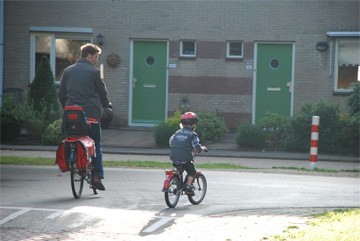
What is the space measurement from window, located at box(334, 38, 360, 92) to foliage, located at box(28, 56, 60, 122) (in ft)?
26.5

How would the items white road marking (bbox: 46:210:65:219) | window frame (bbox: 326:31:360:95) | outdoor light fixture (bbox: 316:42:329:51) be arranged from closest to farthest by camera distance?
white road marking (bbox: 46:210:65:219), window frame (bbox: 326:31:360:95), outdoor light fixture (bbox: 316:42:329:51)

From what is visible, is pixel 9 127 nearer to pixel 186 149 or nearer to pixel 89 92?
pixel 89 92

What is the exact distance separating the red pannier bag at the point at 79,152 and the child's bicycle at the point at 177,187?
1.10 m

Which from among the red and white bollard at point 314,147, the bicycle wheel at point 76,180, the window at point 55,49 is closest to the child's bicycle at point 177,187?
the bicycle wheel at point 76,180

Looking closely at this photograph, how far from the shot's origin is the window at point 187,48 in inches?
973

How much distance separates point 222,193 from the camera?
12391 mm

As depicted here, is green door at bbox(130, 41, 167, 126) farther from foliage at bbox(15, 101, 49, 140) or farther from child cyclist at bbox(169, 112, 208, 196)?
child cyclist at bbox(169, 112, 208, 196)

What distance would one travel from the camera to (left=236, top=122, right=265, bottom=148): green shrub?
819 inches

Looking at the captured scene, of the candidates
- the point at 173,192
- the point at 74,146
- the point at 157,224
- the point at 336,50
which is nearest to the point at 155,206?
the point at 173,192

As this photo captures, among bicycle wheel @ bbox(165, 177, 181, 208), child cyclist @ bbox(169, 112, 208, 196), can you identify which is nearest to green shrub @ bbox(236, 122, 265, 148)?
child cyclist @ bbox(169, 112, 208, 196)

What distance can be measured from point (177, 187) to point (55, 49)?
1582 centimetres

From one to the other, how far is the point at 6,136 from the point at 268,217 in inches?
508

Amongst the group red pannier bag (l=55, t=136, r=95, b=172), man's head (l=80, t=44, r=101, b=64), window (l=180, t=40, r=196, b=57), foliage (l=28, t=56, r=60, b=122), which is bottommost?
red pannier bag (l=55, t=136, r=95, b=172)

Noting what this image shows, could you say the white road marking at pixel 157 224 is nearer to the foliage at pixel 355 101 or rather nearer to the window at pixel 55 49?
the foliage at pixel 355 101
